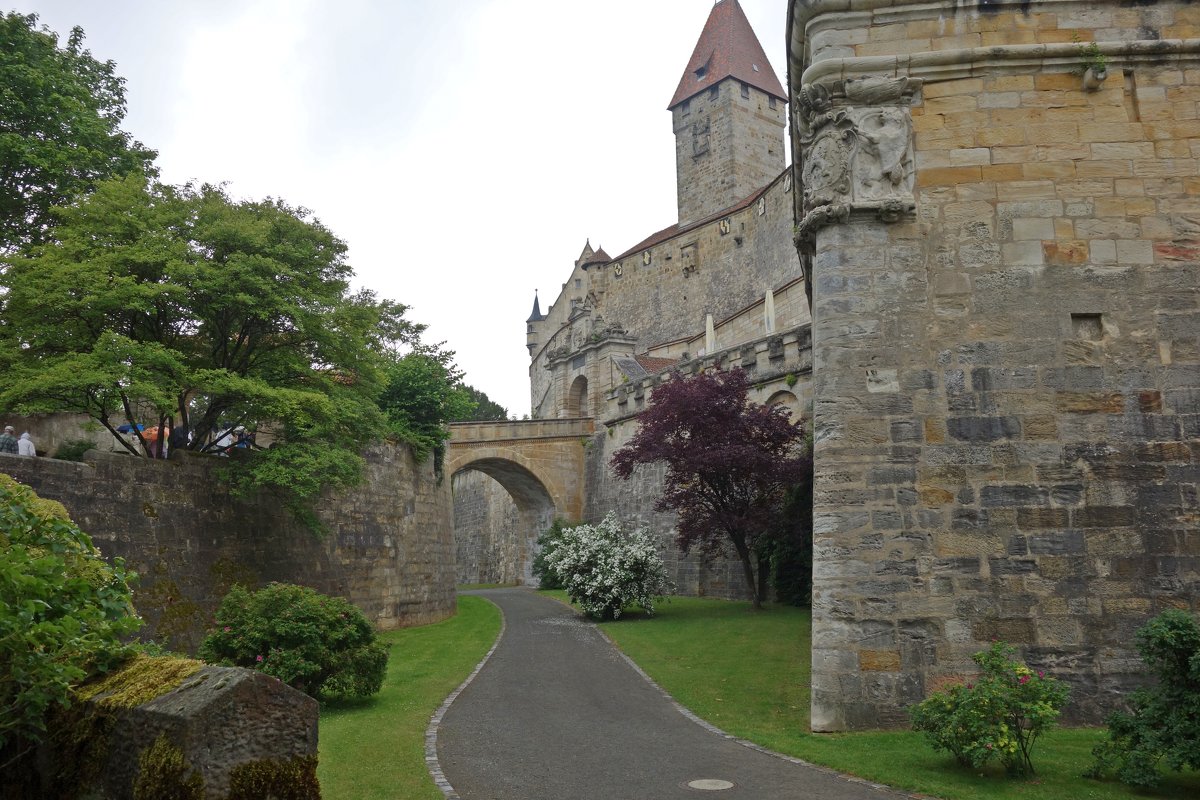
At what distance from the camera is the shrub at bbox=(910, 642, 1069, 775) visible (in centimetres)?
630

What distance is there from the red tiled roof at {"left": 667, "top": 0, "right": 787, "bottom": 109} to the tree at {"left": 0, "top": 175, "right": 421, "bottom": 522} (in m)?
50.7

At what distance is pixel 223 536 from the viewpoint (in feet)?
46.5

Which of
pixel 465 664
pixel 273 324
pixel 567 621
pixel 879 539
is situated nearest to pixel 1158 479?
pixel 879 539

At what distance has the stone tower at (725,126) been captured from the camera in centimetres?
5934

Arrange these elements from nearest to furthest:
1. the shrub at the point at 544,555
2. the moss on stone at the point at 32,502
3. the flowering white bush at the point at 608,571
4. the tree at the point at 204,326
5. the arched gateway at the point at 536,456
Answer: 1. the moss on stone at the point at 32,502
2. the tree at the point at 204,326
3. the flowering white bush at the point at 608,571
4. the shrub at the point at 544,555
5. the arched gateway at the point at 536,456

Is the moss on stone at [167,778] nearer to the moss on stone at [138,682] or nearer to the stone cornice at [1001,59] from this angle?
the moss on stone at [138,682]

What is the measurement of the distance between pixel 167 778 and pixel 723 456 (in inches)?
629

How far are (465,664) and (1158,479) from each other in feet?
31.7

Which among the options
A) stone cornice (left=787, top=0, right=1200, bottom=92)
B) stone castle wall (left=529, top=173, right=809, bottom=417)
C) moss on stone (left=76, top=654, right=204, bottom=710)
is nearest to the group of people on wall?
moss on stone (left=76, top=654, right=204, bottom=710)

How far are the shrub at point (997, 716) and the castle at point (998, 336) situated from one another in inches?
50.8

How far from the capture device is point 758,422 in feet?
64.4

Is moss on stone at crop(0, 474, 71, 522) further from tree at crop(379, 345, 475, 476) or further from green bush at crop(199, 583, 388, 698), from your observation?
tree at crop(379, 345, 475, 476)

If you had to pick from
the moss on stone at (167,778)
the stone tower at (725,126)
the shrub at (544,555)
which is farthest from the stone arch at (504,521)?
the moss on stone at (167,778)

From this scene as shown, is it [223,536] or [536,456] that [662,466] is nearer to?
[536,456]
